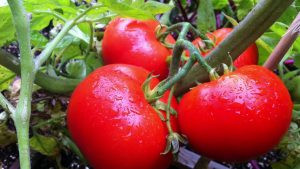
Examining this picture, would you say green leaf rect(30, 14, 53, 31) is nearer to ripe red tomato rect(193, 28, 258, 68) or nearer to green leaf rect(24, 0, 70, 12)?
green leaf rect(24, 0, 70, 12)

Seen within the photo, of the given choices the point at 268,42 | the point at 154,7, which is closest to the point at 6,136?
the point at 154,7

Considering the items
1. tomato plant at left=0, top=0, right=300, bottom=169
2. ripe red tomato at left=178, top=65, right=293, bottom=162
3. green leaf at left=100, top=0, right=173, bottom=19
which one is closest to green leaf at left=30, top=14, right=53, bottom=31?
tomato plant at left=0, top=0, right=300, bottom=169

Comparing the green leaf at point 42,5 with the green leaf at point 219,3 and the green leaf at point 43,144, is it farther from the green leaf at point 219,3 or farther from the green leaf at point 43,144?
the green leaf at point 219,3

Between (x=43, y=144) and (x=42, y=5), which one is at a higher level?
(x=42, y=5)

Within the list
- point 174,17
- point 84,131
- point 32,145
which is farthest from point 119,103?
point 174,17

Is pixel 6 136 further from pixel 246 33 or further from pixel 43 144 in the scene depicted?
pixel 246 33
